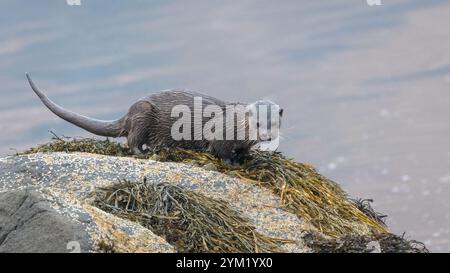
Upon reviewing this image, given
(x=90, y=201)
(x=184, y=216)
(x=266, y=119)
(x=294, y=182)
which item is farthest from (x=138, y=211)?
(x=266, y=119)

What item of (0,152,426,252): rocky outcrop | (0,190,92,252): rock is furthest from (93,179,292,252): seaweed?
(0,190,92,252): rock

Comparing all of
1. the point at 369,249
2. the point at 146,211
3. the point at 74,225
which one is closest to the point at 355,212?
the point at 369,249

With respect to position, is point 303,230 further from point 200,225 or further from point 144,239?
point 144,239

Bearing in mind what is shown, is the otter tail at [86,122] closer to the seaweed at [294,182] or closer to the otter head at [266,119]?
the seaweed at [294,182]

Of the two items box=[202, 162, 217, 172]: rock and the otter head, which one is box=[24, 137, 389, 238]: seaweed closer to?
box=[202, 162, 217, 172]: rock

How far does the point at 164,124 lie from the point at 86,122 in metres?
1.42

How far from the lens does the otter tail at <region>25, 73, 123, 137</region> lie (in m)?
13.7

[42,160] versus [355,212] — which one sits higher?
[42,160]

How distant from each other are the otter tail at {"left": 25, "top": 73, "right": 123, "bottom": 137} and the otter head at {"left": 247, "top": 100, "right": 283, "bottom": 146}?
2174 mm

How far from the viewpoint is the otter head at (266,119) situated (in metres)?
12.3

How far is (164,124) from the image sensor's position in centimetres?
1309

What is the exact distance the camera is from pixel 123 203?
10.5 meters
